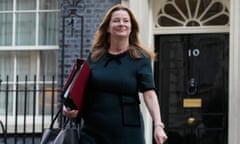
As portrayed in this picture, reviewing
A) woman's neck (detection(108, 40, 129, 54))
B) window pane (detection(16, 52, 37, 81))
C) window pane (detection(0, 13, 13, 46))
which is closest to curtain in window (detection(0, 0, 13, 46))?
window pane (detection(0, 13, 13, 46))

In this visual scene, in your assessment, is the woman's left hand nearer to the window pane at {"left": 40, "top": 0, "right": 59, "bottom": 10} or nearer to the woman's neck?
the woman's neck

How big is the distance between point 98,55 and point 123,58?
0.17 m

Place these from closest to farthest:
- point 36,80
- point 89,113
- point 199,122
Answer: point 89,113, point 199,122, point 36,80

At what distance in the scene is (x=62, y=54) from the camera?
7609mm

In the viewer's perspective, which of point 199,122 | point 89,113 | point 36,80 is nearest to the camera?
point 89,113

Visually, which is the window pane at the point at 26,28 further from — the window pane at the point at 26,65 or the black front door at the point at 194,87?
the black front door at the point at 194,87

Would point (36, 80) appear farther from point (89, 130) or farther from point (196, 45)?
point (89, 130)

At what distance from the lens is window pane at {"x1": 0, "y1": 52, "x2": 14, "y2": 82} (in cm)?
834

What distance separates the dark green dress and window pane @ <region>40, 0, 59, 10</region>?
481 cm

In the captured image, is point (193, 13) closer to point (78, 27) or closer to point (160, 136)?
point (78, 27)

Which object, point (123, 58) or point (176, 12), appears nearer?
point (123, 58)

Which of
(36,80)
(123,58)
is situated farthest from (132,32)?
(36,80)

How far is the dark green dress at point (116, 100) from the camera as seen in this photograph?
3.44 m

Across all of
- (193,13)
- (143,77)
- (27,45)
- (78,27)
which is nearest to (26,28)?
(27,45)
